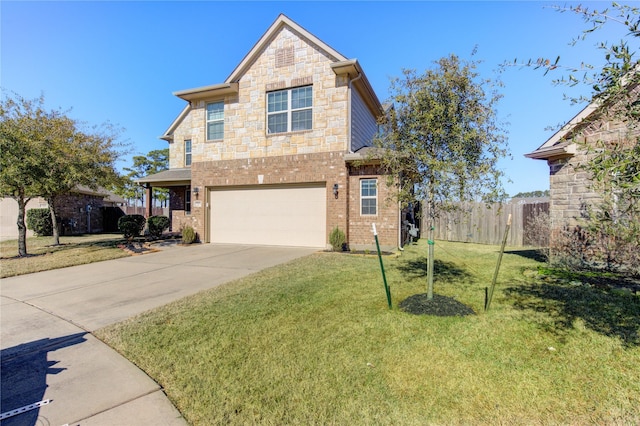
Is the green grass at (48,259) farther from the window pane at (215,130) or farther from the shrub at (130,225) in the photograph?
the window pane at (215,130)

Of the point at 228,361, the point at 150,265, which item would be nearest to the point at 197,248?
the point at 150,265

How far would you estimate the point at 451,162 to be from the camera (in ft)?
16.3

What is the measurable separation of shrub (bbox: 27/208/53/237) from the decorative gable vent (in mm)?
18008

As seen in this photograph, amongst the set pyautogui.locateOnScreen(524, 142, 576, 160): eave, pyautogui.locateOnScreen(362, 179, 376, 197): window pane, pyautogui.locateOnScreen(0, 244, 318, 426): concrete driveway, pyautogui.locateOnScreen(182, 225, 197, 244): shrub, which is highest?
pyautogui.locateOnScreen(524, 142, 576, 160): eave

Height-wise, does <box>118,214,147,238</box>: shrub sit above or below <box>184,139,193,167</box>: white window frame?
below

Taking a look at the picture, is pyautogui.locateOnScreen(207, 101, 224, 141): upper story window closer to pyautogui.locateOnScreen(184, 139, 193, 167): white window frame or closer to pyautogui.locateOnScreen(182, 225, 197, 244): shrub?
pyautogui.locateOnScreen(182, 225, 197, 244): shrub

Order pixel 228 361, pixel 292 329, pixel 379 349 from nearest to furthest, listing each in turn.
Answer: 1. pixel 228 361
2. pixel 379 349
3. pixel 292 329

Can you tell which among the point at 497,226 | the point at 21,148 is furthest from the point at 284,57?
the point at 497,226

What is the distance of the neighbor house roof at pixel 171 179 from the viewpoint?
1675 centimetres

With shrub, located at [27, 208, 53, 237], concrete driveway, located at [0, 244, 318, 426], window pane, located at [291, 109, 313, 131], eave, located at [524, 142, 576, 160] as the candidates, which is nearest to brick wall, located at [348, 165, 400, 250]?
window pane, located at [291, 109, 313, 131]

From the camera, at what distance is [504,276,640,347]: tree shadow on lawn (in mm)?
4191

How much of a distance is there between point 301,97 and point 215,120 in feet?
14.7

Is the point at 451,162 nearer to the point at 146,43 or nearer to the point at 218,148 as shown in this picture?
the point at 146,43

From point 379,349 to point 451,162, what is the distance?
3150mm
